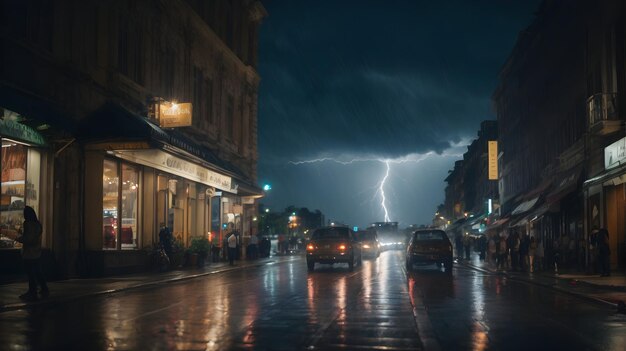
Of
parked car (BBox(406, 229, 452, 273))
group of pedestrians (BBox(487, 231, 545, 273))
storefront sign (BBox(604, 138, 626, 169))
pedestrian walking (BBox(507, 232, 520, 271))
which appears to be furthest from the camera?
pedestrian walking (BBox(507, 232, 520, 271))

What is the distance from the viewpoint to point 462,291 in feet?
59.3

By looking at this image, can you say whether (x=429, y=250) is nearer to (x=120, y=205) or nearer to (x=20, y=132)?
(x=120, y=205)

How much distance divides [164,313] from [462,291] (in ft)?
28.6

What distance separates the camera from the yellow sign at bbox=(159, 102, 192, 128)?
1128 inches

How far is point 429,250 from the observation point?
94.0ft

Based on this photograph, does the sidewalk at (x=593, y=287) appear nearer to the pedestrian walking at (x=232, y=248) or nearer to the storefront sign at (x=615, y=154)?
the storefront sign at (x=615, y=154)

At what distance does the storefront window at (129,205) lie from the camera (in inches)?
1055

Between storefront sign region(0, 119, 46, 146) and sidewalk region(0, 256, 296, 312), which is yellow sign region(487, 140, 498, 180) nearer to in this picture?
sidewalk region(0, 256, 296, 312)

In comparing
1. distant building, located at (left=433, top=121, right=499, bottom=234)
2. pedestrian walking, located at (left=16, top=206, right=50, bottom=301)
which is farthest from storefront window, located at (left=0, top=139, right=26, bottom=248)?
distant building, located at (left=433, top=121, right=499, bottom=234)

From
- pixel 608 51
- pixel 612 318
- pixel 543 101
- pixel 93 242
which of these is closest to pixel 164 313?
pixel 612 318

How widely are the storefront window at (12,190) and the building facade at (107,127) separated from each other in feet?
0.11

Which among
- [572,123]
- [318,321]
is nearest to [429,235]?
[572,123]

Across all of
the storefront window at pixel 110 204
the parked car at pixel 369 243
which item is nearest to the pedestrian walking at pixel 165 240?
the storefront window at pixel 110 204

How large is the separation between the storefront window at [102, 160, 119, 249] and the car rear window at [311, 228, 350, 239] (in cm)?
871
